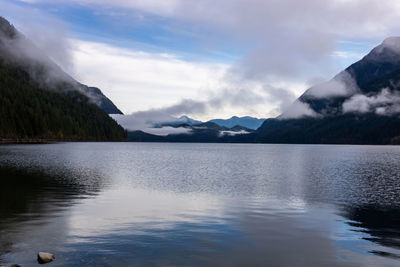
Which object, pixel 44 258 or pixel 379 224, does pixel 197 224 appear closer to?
pixel 44 258

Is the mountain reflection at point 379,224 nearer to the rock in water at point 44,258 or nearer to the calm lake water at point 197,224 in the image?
the calm lake water at point 197,224

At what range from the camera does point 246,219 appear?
31672 mm

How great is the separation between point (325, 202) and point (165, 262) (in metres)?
27.5

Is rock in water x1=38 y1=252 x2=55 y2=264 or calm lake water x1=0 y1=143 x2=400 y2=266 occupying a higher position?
rock in water x1=38 y1=252 x2=55 y2=264

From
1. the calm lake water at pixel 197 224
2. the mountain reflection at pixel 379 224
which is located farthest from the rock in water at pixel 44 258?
the mountain reflection at pixel 379 224

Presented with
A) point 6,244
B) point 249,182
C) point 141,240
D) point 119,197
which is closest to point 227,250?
point 141,240

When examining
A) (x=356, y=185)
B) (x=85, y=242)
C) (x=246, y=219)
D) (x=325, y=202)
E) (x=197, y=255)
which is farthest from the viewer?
(x=356, y=185)

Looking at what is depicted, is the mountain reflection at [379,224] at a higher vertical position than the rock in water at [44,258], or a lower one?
lower

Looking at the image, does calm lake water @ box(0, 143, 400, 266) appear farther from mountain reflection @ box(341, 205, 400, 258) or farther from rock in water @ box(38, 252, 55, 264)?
rock in water @ box(38, 252, 55, 264)

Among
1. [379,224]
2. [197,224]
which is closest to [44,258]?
[197,224]

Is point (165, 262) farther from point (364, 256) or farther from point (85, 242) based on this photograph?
point (364, 256)

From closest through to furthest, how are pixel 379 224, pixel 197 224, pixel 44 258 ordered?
1. pixel 44 258
2. pixel 197 224
3. pixel 379 224

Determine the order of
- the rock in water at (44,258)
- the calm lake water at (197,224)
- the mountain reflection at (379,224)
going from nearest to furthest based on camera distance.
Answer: the rock in water at (44,258) < the calm lake water at (197,224) < the mountain reflection at (379,224)

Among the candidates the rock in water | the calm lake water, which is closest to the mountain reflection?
the calm lake water
